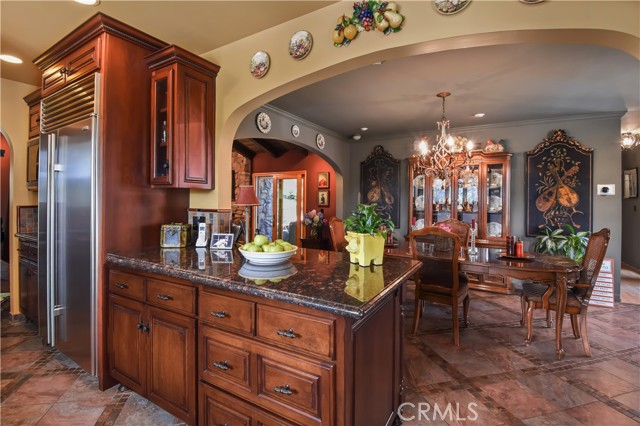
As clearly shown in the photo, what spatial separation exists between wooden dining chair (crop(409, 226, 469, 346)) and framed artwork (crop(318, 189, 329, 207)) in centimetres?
323

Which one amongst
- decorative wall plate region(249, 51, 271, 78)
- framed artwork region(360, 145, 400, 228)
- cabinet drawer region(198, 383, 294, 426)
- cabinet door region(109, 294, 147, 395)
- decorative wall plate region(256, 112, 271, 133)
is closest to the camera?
cabinet drawer region(198, 383, 294, 426)

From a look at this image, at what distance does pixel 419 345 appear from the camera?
293cm

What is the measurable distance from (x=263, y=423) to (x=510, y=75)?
3.57 metres

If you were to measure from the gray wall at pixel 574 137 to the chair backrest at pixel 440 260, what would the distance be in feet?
8.24

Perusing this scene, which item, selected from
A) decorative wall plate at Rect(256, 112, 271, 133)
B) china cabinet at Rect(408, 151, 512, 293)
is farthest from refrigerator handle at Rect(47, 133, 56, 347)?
china cabinet at Rect(408, 151, 512, 293)

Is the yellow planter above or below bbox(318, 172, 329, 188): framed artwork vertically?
below

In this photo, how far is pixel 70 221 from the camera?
2293 millimetres

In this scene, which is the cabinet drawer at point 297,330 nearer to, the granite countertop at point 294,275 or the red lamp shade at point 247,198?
the granite countertop at point 294,275

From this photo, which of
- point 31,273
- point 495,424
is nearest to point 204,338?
point 495,424

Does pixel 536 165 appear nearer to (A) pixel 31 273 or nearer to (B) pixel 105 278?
(B) pixel 105 278

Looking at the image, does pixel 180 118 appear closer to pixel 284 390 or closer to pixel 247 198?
pixel 247 198

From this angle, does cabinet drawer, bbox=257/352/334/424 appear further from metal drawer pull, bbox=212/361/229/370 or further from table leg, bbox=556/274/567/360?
table leg, bbox=556/274/567/360

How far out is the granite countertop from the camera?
1.24 m
